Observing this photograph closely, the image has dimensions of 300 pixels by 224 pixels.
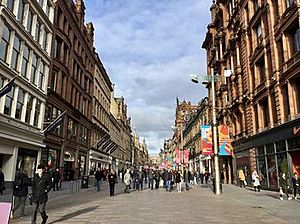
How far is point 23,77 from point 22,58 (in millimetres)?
1548

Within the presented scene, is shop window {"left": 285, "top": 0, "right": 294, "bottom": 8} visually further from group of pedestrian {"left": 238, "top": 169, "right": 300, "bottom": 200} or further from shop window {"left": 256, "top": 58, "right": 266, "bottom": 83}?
group of pedestrian {"left": 238, "top": 169, "right": 300, "bottom": 200}

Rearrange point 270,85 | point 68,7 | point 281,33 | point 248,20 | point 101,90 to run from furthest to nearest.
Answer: point 101,90 < point 68,7 < point 248,20 < point 270,85 < point 281,33

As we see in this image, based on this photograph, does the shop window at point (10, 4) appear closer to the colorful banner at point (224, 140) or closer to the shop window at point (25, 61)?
the shop window at point (25, 61)

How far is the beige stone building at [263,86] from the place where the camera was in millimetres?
22438

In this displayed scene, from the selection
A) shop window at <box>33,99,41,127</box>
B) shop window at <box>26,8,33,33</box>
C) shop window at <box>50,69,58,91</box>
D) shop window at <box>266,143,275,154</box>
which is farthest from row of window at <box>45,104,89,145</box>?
shop window at <box>266,143,275,154</box>

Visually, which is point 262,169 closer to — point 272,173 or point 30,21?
point 272,173

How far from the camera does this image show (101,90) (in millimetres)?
62062

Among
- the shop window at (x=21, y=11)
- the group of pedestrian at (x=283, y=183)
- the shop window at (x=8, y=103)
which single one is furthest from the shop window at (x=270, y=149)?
the shop window at (x=21, y=11)

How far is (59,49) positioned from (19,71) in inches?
449

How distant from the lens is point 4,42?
21734mm

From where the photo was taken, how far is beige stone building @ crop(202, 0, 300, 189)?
22438 mm

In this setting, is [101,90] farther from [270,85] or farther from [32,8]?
[270,85]

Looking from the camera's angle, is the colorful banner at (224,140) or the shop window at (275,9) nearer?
the shop window at (275,9)

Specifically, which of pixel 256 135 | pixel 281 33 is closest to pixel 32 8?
pixel 281 33
